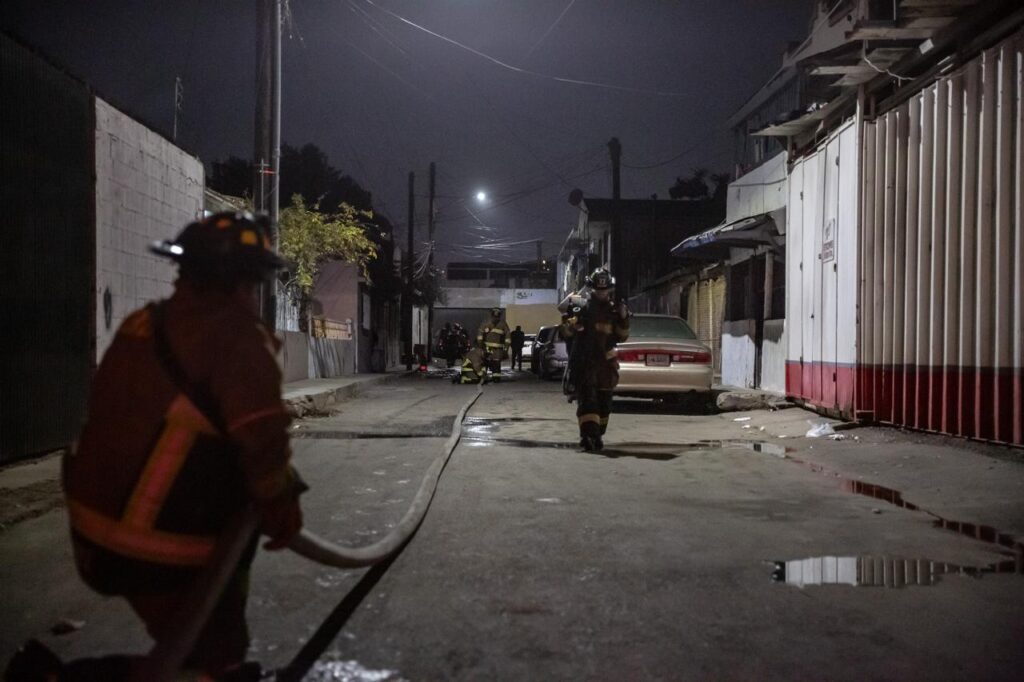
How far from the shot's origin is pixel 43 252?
7969mm

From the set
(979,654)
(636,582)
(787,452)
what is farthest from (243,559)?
(787,452)

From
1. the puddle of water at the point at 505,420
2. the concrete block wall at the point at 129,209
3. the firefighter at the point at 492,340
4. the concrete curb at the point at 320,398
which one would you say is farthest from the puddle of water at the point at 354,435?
the firefighter at the point at 492,340

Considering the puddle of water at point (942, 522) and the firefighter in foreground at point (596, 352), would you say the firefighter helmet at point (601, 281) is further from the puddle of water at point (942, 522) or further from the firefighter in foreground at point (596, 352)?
the puddle of water at point (942, 522)

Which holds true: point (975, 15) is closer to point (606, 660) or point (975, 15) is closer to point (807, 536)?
point (807, 536)

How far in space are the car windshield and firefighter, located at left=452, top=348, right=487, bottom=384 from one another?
8.06 meters

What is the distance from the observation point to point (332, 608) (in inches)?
152

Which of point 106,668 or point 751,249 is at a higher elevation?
point 751,249

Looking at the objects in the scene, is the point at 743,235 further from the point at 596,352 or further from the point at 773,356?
A: the point at 596,352

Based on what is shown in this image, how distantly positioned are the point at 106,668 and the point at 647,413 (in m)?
13.0

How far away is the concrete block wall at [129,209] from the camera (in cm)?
935

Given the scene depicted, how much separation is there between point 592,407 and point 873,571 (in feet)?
15.8

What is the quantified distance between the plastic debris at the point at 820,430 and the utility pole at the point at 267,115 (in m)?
7.43

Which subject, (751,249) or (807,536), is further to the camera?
(751,249)

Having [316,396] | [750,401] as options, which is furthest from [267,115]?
[750,401]
